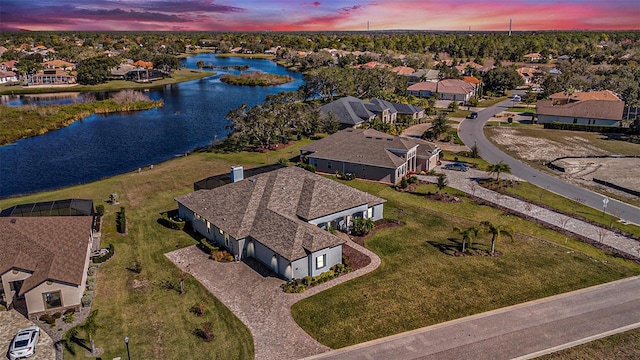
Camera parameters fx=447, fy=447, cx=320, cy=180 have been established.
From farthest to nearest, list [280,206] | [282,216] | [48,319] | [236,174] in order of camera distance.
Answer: [236,174]
[280,206]
[282,216]
[48,319]

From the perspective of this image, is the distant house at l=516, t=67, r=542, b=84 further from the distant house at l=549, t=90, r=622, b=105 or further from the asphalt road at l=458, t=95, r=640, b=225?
the asphalt road at l=458, t=95, r=640, b=225

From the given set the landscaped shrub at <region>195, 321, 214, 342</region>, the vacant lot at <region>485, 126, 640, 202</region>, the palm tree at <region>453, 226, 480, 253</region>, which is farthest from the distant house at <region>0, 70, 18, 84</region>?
the palm tree at <region>453, 226, 480, 253</region>

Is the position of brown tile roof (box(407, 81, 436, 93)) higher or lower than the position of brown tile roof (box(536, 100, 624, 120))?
higher

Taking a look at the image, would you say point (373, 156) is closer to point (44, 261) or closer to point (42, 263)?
point (44, 261)

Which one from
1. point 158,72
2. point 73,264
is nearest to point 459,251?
point 73,264

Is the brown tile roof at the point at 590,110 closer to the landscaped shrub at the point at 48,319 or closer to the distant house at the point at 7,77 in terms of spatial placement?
the landscaped shrub at the point at 48,319

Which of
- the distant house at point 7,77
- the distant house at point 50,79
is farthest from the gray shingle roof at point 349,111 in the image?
the distant house at point 7,77

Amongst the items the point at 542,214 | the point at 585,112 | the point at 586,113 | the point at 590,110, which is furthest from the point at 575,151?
the point at 542,214
